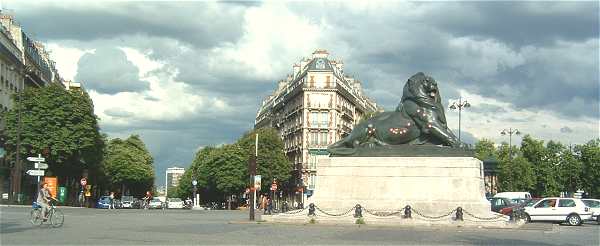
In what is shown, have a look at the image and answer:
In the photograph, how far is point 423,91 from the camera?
31812 millimetres

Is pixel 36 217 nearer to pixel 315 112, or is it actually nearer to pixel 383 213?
pixel 383 213

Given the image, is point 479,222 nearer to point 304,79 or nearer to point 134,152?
point 304,79

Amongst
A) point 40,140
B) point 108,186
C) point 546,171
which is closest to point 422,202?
point 40,140

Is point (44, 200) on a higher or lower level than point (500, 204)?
higher

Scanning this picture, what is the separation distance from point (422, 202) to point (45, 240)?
16.9 m

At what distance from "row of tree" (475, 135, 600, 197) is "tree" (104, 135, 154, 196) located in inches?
1980

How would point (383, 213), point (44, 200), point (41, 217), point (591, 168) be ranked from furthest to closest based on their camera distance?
point (591, 168) < point (383, 213) < point (44, 200) < point (41, 217)

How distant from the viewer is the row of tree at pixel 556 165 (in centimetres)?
8862

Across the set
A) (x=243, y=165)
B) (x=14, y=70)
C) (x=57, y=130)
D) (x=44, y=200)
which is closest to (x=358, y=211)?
(x=44, y=200)

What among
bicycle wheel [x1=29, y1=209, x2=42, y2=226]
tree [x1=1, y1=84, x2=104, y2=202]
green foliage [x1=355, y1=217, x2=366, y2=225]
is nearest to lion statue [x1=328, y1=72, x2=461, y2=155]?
green foliage [x1=355, y1=217, x2=366, y2=225]

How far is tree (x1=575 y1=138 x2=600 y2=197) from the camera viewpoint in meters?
88.7

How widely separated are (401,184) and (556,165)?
67314mm

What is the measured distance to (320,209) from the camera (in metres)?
30.5

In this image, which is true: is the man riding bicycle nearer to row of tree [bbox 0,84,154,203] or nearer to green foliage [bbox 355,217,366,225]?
green foliage [bbox 355,217,366,225]
